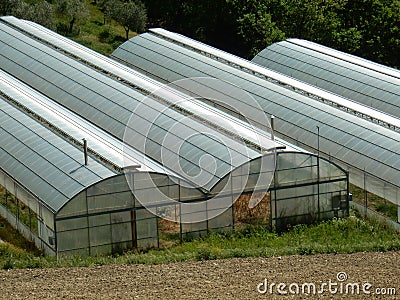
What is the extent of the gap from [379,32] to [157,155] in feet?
104

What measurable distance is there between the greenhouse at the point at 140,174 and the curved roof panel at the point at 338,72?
9.89 meters

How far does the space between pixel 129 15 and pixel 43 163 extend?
32.6m

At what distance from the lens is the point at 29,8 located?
62094 mm

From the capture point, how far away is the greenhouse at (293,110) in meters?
35.8

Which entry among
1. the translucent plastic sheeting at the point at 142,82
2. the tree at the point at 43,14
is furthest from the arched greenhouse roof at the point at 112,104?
the tree at the point at 43,14

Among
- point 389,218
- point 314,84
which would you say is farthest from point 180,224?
point 314,84

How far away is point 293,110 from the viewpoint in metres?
41.2

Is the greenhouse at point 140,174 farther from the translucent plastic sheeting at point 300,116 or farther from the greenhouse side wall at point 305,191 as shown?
the translucent plastic sheeting at point 300,116

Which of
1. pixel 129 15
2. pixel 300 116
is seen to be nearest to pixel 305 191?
pixel 300 116

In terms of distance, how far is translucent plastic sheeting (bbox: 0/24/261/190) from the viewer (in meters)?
33.7

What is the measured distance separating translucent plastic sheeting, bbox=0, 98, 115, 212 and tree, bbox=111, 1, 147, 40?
89.4 feet

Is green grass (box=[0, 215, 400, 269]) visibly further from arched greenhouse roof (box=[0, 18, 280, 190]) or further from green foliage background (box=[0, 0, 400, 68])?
green foliage background (box=[0, 0, 400, 68])

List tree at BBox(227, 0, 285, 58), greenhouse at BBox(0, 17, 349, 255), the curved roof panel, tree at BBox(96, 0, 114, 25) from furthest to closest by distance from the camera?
1. tree at BBox(96, 0, 114, 25)
2. tree at BBox(227, 0, 285, 58)
3. the curved roof panel
4. greenhouse at BBox(0, 17, 349, 255)

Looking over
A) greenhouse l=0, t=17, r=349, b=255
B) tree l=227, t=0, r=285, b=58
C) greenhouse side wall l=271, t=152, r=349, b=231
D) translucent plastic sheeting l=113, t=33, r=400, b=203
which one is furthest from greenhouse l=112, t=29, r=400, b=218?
tree l=227, t=0, r=285, b=58
